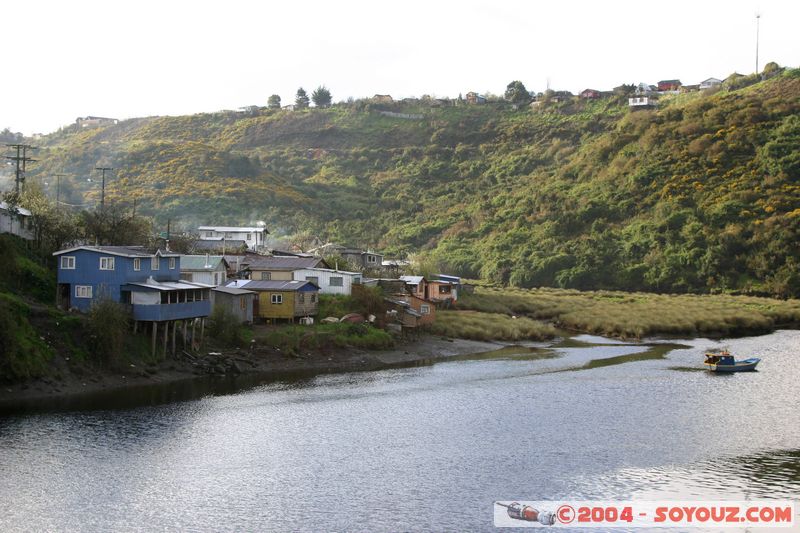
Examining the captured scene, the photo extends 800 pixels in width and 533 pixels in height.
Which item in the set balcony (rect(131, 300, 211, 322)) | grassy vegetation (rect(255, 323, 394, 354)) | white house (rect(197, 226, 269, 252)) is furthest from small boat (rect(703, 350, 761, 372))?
white house (rect(197, 226, 269, 252))

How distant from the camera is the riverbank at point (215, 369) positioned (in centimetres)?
4144

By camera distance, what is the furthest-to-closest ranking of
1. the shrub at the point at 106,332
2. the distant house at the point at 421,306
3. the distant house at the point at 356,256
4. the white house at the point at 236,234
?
the white house at the point at 236,234 < the distant house at the point at 356,256 < the distant house at the point at 421,306 < the shrub at the point at 106,332

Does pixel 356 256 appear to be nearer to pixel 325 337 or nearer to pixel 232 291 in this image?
pixel 325 337

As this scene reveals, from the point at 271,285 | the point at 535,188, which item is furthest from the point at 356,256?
the point at 535,188

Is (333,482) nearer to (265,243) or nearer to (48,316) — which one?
(48,316)

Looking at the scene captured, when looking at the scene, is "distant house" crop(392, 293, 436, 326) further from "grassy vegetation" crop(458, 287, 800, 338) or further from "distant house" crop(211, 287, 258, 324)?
"distant house" crop(211, 287, 258, 324)

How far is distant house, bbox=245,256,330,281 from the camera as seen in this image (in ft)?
218

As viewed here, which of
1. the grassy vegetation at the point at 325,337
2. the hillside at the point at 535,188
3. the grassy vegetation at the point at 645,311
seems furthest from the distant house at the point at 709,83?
the grassy vegetation at the point at 325,337

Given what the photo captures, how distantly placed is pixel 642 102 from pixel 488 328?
126077 millimetres

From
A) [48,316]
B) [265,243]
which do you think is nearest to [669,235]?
[265,243]

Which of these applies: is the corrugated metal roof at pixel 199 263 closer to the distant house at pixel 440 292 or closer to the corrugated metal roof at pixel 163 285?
the corrugated metal roof at pixel 163 285

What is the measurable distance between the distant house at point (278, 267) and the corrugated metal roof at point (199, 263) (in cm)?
455

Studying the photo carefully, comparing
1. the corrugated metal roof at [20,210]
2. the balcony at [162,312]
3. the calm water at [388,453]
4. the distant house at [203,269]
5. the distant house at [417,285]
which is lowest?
the calm water at [388,453]

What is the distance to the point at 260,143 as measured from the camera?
189 m
